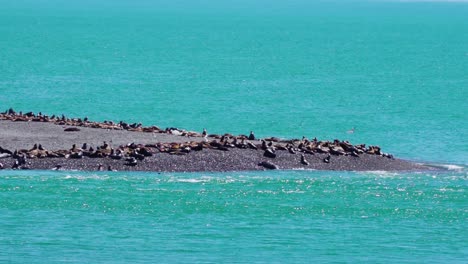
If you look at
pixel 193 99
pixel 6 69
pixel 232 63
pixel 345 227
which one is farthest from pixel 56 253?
pixel 232 63

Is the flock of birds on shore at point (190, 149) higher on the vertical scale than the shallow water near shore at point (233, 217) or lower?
higher

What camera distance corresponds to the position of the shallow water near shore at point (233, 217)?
46.3 m

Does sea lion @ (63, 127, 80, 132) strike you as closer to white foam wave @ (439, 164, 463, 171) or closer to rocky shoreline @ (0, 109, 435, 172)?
rocky shoreline @ (0, 109, 435, 172)

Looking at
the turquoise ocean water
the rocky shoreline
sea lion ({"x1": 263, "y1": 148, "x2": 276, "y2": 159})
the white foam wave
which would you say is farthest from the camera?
the white foam wave

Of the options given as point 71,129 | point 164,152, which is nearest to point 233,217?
point 164,152

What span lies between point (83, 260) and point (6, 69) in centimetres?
8927

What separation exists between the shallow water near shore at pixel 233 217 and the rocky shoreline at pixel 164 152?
114 centimetres

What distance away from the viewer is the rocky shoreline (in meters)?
60.2

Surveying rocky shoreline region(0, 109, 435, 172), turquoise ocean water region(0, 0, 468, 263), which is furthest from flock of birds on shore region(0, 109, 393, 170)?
turquoise ocean water region(0, 0, 468, 263)

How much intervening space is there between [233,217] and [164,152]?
1015 centimetres

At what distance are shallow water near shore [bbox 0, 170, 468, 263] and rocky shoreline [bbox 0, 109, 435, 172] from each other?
1137 millimetres

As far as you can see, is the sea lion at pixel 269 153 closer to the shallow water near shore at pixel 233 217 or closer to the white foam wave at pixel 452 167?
the shallow water near shore at pixel 233 217

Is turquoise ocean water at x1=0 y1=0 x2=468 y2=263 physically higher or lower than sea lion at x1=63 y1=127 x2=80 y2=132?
lower

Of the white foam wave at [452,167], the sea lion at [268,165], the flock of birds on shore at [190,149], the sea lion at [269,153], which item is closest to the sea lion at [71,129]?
the flock of birds on shore at [190,149]
